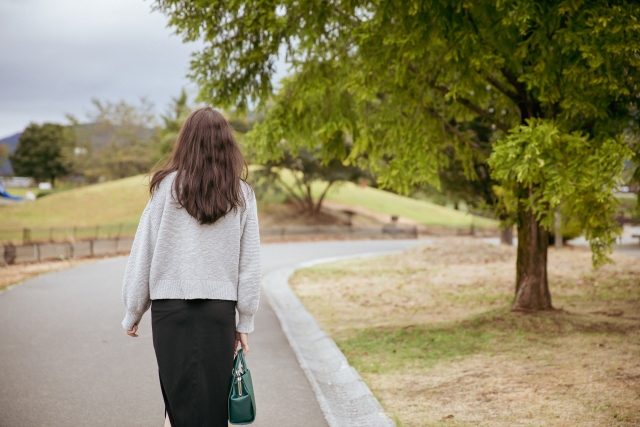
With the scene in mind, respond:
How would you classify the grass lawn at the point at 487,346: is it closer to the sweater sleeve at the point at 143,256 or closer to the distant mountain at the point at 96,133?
the sweater sleeve at the point at 143,256

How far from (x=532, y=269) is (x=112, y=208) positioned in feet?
109

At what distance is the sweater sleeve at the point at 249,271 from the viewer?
9.43 feet

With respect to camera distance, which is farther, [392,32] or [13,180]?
[13,180]

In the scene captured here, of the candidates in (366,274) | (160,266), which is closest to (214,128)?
(160,266)

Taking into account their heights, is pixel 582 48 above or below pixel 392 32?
below

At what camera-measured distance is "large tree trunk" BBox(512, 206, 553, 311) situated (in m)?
8.27

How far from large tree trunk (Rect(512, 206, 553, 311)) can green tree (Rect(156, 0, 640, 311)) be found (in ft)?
0.06

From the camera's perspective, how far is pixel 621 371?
5457 millimetres

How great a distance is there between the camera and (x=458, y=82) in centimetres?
677

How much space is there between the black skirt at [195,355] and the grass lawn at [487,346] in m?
2.00

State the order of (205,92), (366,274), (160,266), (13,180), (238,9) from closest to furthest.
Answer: (160,266)
(238,9)
(205,92)
(366,274)
(13,180)

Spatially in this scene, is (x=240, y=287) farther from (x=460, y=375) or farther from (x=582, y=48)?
(x=582, y=48)

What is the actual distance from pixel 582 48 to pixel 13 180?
78221 millimetres

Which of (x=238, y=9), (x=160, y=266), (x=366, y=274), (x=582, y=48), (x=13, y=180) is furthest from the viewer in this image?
(x=13, y=180)
